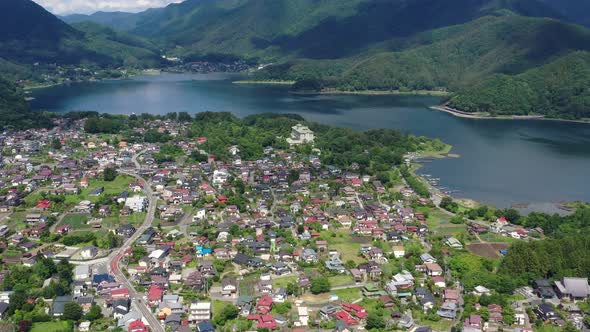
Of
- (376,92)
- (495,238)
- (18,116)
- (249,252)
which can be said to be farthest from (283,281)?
(376,92)

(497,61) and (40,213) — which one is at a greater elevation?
(497,61)

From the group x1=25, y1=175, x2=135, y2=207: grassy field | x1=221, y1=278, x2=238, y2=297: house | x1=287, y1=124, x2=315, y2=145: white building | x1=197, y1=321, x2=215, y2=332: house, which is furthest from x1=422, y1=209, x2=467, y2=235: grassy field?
x1=287, y1=124, x2=315, y2=145: white building

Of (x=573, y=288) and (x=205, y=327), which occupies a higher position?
(x=573, y=288)

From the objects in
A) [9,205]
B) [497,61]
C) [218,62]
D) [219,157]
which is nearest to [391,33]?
[218,62]

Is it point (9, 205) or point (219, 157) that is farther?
point (219, 157)

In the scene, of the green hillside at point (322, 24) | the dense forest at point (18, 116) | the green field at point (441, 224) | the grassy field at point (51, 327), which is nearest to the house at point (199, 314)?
the grassy field at point (51, 327)

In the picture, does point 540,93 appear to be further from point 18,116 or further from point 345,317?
point 345,317

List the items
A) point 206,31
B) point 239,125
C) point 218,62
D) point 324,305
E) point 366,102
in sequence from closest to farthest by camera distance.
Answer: point 324,305, point 239,125, point 366,102, point 218,62, point 206,31

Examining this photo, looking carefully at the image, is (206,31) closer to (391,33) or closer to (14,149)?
(391,33)
